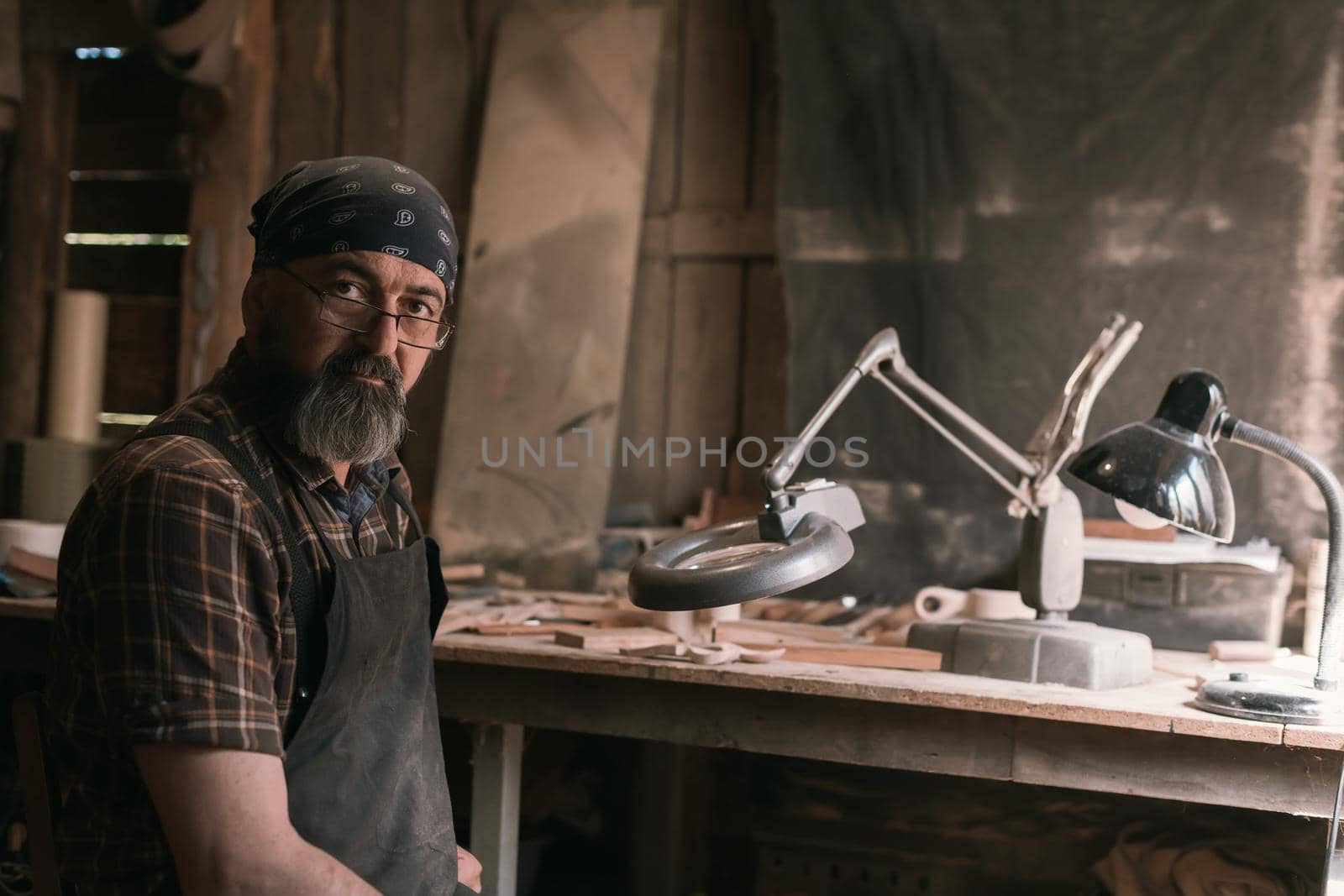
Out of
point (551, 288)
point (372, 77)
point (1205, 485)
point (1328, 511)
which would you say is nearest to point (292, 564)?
point (1205, 485)

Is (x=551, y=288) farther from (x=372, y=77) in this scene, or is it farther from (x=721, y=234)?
(x=372, y=77)

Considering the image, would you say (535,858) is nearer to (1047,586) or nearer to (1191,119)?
(1047,586)

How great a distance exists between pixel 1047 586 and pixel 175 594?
1730 mm

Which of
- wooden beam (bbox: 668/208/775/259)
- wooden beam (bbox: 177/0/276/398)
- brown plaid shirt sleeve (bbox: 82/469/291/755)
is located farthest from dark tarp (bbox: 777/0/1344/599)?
brown plaid shirt sleeve (bbox: 82/469/291/755)

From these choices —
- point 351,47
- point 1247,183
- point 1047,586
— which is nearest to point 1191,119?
point 1247,183

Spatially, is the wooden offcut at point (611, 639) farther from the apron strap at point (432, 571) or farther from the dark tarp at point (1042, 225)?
the dark tarp at point (1042, 225)

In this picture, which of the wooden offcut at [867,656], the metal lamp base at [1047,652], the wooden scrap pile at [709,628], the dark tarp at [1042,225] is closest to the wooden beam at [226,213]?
the wooden scrap pile at [709,628]

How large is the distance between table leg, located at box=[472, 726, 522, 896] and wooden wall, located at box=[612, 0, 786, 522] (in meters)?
1.10

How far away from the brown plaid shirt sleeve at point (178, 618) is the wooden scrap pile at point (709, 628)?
1.14 meters

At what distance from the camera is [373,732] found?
1.79 m

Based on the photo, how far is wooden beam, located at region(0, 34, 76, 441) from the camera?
4.08m

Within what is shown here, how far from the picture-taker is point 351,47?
4.00m

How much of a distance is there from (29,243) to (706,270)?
7.40 ft

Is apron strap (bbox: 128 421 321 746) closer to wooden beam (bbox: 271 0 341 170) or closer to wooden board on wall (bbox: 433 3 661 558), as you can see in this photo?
wooden board on wall (bbox: 433 3 661 558)
